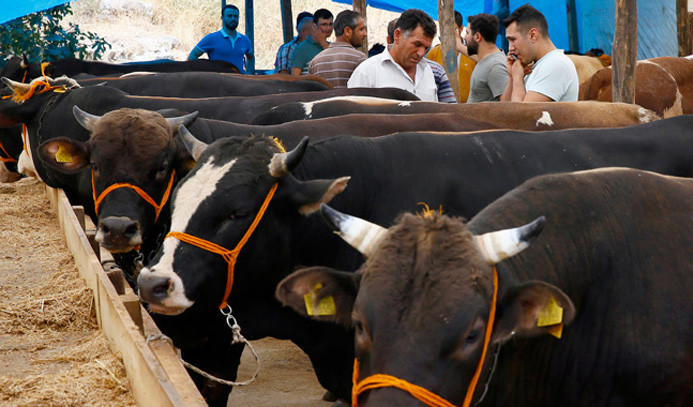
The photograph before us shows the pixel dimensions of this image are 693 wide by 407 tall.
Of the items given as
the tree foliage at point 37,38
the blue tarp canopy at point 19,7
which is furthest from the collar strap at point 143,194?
the tree foliage at point 37,38

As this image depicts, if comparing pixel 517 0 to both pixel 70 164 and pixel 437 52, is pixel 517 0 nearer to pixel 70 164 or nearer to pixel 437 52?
pixel 437 52

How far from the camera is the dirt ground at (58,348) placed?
3.25m

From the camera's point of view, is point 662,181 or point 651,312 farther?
point 662,181

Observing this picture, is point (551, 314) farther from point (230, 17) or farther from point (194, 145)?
point (230, 17)

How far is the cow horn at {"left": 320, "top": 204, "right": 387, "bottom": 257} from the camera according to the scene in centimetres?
251

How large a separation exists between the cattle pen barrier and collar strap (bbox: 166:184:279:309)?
37 centimetres

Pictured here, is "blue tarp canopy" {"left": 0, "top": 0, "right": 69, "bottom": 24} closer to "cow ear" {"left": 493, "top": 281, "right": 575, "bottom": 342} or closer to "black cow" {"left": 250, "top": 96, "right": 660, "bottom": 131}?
"black cow" {"left": 250, "top": 96, "right": 660, "bottom": 131}

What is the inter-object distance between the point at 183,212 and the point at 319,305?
1.10 m

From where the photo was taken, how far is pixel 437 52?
953 cm

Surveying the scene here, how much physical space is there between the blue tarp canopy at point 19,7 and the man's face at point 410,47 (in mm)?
4344

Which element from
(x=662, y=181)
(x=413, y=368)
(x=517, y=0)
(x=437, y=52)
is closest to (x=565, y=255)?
(x=662, y=181)

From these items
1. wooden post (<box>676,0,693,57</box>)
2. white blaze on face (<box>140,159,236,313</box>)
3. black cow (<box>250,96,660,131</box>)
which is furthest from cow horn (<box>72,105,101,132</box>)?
wooden post (<box>676,0,693,57</box>)

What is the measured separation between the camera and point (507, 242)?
240cm

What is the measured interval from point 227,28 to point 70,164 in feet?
25.9
